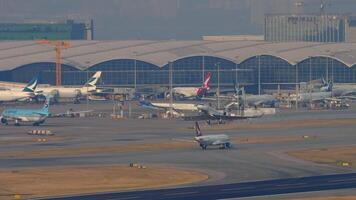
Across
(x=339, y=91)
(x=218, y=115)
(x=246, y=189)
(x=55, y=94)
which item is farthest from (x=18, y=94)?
(x=246, y=189)

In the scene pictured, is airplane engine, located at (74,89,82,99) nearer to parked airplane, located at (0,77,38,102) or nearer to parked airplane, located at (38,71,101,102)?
parked airplane, located at (38,71,101,102)

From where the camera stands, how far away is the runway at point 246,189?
77.1 meters

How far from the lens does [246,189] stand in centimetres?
8050

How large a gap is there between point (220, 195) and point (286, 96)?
373 feet

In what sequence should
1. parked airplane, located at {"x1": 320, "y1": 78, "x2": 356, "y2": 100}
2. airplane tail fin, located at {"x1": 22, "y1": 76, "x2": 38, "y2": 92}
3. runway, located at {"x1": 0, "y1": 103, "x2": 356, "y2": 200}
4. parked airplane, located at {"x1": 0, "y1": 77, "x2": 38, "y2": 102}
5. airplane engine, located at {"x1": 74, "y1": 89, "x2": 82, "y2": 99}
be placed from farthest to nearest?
1. airplane engine, located at {"x1": 74, "y1": 89, "x2": 82, "y2": 99}
2. parked airplane, located at {"x1": 320, "y1": 78, "x2": 356, "y2": 100}
3. airplane tail fin, located at {"x1": 22, "y1": 76, "x2": 38, "y2": 92}
4. parked airplane, located at {"x1": 0, "y1": 77, "x2": 38, "y2": 102}
5. runway, located at {"x1": 0, "y1": 103, "x2": 356, "y2": 200}

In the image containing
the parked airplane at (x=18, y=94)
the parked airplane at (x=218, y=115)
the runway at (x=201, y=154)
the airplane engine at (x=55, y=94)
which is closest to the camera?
the runway at (x=201, y=154)

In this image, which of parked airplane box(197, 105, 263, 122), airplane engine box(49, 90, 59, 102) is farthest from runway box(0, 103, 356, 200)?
airplane engine box(49, 90, 59, 102)

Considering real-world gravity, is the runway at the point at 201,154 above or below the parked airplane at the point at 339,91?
below

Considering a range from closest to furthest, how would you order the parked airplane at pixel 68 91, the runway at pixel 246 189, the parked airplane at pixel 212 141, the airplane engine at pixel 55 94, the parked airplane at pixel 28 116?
the runway at pixel 246 189 < the parked airplane at pixel 212 141 < the parked airplane at pixel 28 116 < the airplane engine at pixel 55 94 < the parked airplane at pixel 68 91

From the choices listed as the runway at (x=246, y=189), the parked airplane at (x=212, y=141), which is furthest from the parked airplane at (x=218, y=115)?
the runway at (x=246, y=189)

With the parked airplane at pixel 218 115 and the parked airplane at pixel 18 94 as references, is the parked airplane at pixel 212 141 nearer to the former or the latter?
the parked airplane at pixel 218 115

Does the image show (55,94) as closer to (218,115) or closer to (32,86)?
(32,86)

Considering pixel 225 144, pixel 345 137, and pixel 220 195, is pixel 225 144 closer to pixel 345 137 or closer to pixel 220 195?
pixel 345 137

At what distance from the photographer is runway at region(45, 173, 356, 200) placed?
77.1m
